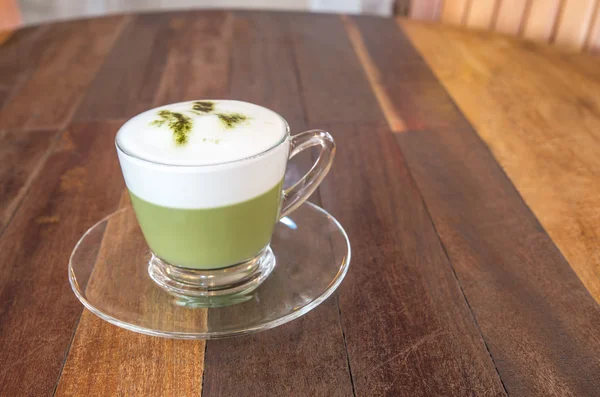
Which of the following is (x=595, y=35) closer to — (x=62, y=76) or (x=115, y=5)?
(x=62, y=76)

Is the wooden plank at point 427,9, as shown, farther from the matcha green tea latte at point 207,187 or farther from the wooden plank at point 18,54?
the matcha green tea latte at point 207,187

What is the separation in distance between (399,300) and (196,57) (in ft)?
2.07

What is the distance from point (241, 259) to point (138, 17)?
0.83 meters

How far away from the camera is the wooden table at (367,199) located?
0.36 m

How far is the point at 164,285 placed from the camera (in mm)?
433

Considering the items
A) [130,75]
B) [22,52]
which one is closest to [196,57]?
[130,75]

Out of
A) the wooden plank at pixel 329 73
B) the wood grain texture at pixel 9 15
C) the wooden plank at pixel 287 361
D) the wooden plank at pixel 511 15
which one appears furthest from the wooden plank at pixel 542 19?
the wood grain texture at pixel 9 15

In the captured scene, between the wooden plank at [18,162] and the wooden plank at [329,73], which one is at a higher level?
the wooden plank at [329,73]

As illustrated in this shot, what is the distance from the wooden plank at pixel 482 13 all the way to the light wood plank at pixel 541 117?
0.20 m

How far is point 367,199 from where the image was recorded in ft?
1.85

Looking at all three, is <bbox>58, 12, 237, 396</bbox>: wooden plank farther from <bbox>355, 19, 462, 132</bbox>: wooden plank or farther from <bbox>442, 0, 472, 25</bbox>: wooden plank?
<bbox>442, 0, 472, 25</bbox>: wooden plank

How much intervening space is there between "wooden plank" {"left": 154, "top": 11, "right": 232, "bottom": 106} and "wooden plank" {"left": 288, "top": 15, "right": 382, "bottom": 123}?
12 centimetres

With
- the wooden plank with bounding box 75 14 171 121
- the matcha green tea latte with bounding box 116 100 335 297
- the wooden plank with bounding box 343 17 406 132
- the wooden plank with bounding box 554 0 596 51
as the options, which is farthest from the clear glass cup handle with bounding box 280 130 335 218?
the wooden plank with bounding box 554 0 596 51

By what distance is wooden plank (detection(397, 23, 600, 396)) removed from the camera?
1.26ft
